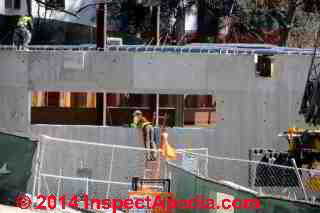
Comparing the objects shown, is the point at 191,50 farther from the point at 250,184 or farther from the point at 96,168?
the point at 96,168

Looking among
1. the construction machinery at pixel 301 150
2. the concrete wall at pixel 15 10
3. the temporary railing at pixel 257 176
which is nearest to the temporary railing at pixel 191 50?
the construction machinery at pixel 301 150

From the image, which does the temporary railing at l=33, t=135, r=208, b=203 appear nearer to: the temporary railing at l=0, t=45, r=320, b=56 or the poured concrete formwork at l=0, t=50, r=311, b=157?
the poured concrete formwork at l=0, t=50, r=311, b=157

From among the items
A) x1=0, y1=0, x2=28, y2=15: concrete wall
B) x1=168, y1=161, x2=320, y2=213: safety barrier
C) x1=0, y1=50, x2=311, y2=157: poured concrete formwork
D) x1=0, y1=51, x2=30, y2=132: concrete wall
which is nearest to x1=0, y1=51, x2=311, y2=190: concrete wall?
x1=0, y1=50, x2=311, y2=157: poured concrete formwork

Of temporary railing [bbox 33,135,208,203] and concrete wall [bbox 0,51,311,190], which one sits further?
concrete wall [bbox 0,51,311,190]

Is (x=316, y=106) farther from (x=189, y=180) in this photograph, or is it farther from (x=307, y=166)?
(x=189, y=180)

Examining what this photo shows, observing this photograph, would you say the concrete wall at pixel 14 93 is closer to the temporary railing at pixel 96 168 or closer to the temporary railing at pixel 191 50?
the temporary railing at pixel 191 50

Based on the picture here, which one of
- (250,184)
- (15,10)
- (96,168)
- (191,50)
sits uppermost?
(15,10)

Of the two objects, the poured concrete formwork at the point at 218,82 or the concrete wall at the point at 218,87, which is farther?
the poured concrete formwork at the point at 218,82

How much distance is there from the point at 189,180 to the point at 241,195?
220cm

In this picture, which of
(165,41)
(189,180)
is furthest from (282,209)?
(165,41)

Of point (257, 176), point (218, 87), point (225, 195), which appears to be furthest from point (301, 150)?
point (225, 195)

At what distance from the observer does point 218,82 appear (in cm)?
2198

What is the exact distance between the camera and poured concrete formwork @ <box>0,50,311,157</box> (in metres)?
21.9

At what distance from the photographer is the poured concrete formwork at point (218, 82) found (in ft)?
71.9
